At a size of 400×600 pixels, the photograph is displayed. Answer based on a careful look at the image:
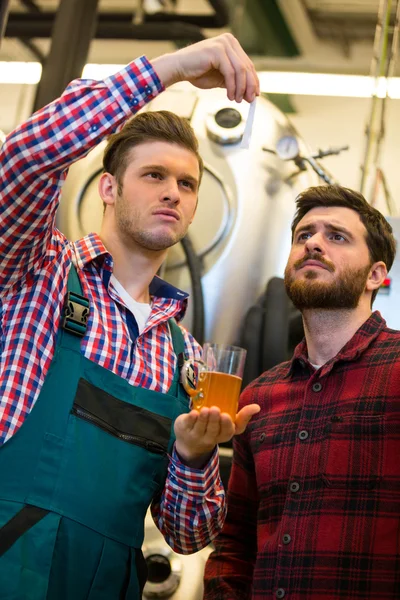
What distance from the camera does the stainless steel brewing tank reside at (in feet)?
9.09

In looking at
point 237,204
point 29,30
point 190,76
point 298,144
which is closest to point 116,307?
point 190,76

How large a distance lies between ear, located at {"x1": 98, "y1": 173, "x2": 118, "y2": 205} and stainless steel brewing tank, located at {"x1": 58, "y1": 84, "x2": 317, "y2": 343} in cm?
85

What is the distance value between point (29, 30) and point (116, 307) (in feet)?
11.5

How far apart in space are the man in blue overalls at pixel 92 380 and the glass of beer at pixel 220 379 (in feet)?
0.13

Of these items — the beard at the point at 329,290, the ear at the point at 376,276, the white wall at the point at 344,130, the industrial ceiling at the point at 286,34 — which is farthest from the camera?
the white wall at the point at 344,130

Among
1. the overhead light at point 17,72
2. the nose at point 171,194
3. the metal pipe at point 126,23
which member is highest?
the overhead light at point 17,72

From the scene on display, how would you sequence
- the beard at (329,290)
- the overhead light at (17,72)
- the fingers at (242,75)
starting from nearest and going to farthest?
the fingers at (242,75) → the beard at (329,290) → the overhead light at (17,72)

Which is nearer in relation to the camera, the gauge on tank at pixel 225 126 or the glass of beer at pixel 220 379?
the glass of beer at pixel 220 379

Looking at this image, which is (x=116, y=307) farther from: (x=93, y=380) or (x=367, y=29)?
(x=367, y=29)

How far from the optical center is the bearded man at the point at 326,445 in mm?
1556

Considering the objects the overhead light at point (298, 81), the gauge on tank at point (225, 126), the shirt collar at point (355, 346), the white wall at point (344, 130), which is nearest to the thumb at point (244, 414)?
the shirt collar at point (355, 346)

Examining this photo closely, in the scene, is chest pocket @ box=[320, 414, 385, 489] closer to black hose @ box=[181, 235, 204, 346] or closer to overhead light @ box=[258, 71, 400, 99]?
black hose @ box=[181, 235, 204, 346]

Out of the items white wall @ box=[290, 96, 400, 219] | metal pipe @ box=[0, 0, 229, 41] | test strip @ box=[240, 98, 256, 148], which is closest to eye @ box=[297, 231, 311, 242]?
test strip @ box=[240, 98, 256, 148]

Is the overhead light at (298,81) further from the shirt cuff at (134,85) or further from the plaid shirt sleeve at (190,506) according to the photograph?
the plaid shirt sleeve at (190,506)
